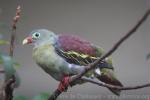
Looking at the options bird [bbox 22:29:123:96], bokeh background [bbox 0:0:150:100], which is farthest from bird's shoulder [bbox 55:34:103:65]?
bokeh background [bbox 0:0:150:100]

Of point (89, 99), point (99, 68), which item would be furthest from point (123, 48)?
point (99, 68)

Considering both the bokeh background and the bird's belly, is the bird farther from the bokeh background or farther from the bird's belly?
the bokeh background

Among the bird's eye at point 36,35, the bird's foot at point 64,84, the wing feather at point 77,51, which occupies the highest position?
the bird's eye at point 36,35

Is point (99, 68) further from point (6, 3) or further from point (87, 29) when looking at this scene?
point (6, 3)

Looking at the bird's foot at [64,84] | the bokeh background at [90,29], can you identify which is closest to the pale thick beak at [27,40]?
the bird's foot at [64,84]

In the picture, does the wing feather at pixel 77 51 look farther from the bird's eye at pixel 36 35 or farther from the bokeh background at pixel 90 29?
the bokeh background at pixel 90 29

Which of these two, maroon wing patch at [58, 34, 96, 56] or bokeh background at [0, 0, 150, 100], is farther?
bokeh background at [0, 0, 150, 100]
